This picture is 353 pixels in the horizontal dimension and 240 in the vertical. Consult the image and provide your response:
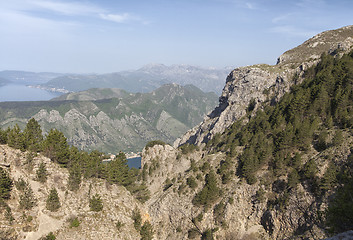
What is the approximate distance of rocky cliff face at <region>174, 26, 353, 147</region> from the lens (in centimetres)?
12506

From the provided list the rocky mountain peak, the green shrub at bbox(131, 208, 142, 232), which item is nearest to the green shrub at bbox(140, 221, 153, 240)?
the green shrub at bbox(131, 208, 142, 232)

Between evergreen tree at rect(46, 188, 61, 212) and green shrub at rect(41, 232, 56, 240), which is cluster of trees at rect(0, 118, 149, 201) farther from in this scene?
green shrub at rect(41, 232, 56, 240)

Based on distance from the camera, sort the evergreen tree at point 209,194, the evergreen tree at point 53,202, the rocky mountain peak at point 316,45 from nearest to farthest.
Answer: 1. the evergreen tree at point 53,202
2. the evergreen tree at point 209,194
3. the rocky mountain peak at point 316,45

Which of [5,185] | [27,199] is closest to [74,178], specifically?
[27,199]

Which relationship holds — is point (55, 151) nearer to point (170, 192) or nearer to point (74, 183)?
point (74, 183)

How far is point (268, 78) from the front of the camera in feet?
481

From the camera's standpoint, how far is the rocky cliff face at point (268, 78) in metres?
125

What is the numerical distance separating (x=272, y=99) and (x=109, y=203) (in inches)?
4175

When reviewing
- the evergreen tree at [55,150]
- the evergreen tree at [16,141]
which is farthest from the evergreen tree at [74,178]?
the evergreen tree at [16,141]

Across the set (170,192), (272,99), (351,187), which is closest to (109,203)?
(170,192)

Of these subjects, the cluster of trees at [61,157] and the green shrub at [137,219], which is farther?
the green shrub at [137,219]

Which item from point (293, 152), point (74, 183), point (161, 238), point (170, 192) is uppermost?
point (293, 152)

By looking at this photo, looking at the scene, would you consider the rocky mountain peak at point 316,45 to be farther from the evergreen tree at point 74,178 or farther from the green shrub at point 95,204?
the evergreen tree at point 74,178

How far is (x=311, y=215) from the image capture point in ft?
164
